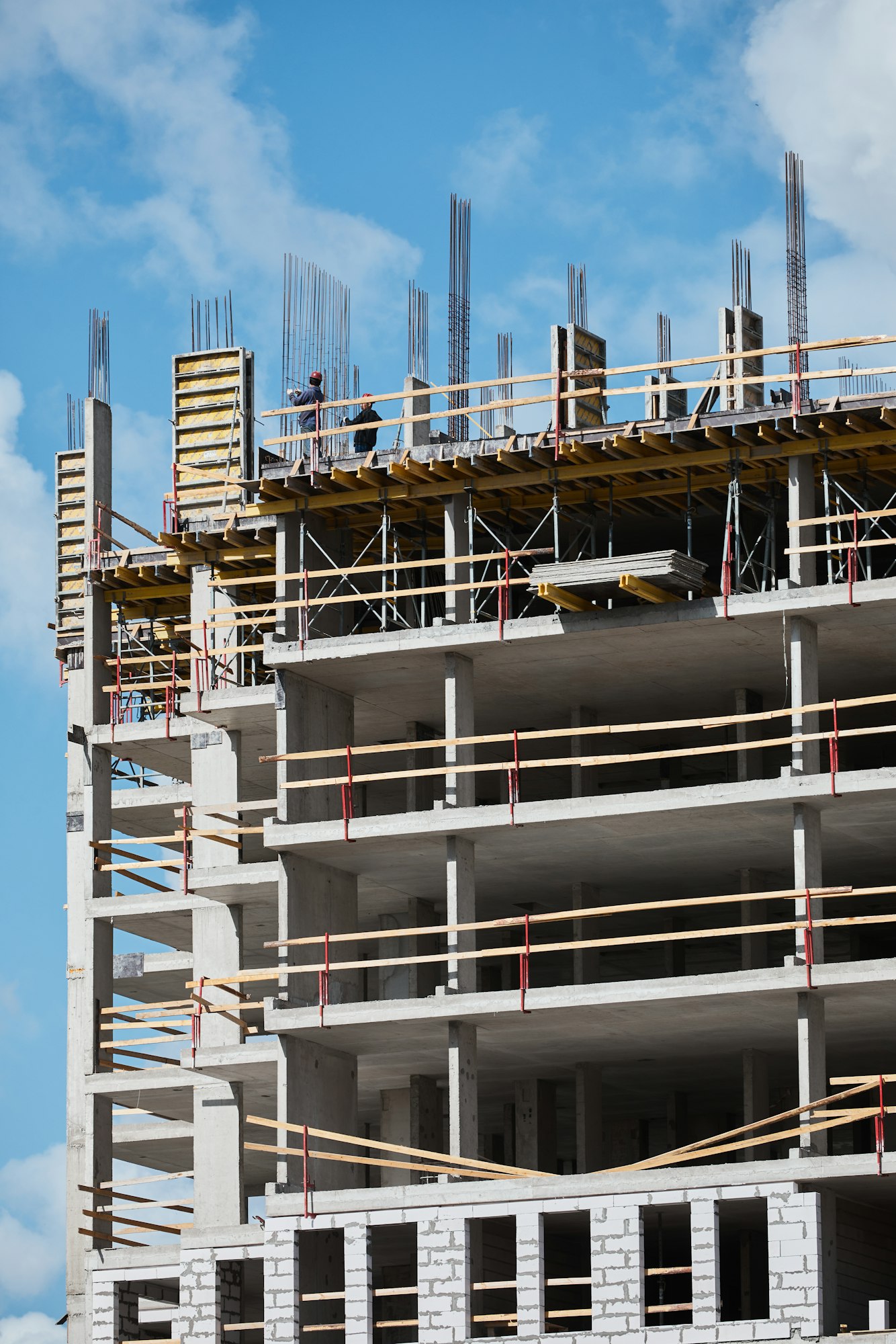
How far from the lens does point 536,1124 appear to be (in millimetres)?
49875

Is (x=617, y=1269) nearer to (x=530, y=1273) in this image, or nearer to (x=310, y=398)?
(x=530, y=1273)

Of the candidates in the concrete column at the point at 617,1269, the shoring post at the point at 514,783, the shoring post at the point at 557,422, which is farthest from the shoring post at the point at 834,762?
the concrete column at the point at 617,1269

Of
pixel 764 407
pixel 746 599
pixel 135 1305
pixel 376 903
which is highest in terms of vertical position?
pixel 764 407

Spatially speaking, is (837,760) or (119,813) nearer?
(837,760)

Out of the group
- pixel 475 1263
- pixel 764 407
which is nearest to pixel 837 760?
pixel 764 407

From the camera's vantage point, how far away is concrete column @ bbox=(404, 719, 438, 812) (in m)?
49.0

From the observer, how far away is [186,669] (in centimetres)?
5628

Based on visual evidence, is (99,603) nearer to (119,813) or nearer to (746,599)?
(119,813)

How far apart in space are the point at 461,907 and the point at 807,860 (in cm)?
571

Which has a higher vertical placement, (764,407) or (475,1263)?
(764,407)

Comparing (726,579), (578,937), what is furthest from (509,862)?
(726,579)

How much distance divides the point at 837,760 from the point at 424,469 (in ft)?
27.1

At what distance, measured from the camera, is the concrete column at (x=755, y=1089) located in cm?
4564

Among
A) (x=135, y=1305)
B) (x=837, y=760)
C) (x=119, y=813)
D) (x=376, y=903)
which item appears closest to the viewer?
(x=837, y=760)
